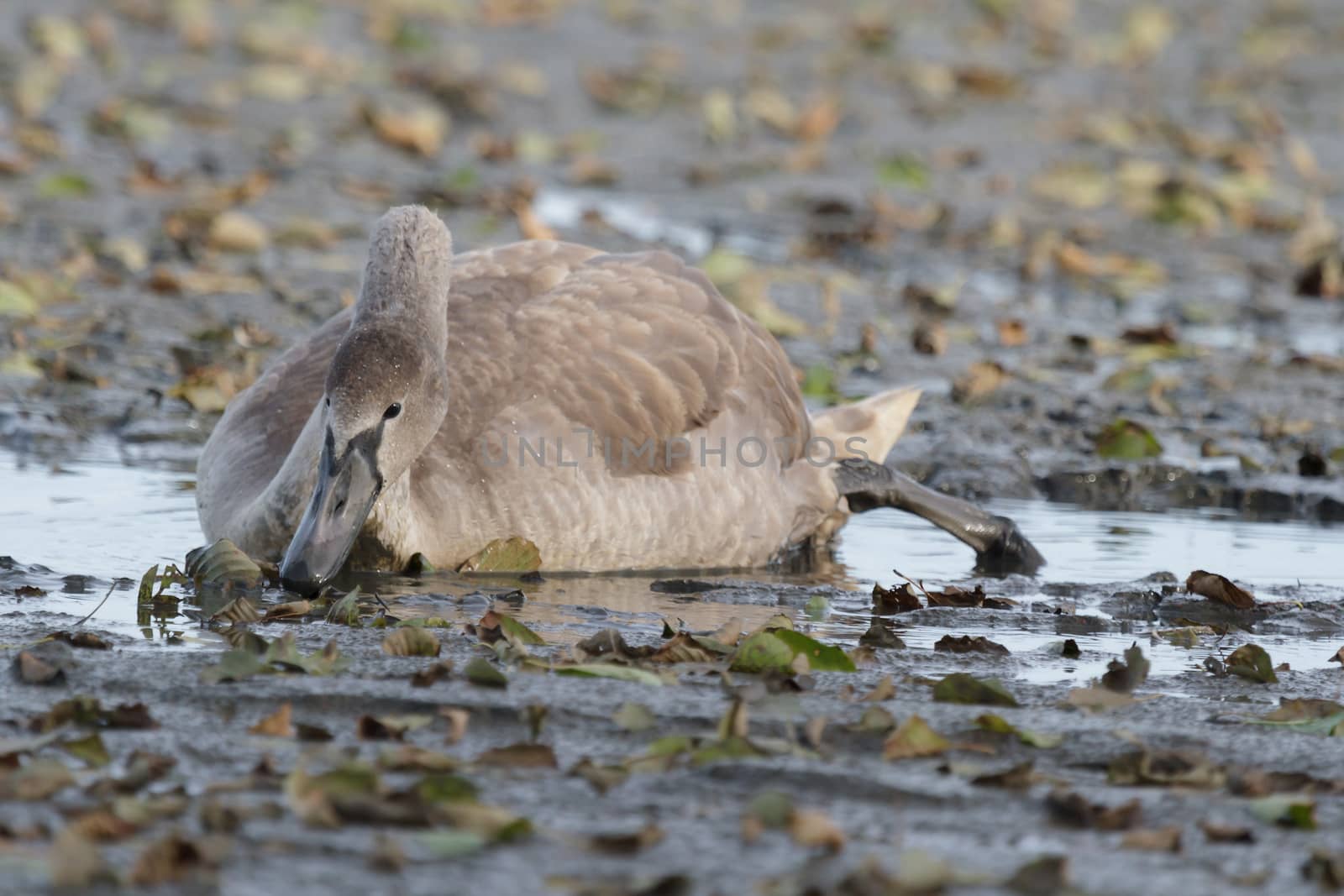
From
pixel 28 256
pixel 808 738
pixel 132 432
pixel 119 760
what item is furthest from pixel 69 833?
pixel 28 256

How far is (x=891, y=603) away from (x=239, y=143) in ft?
33.5

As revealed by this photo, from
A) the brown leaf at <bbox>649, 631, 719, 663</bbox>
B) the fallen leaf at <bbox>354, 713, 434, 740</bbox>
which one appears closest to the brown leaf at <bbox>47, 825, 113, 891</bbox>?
the fallen leaf at <bbox>354, 713, 434, 740</bbox>

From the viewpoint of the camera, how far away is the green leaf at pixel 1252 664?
17.9 ft

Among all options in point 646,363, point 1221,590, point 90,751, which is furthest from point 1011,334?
point 90,751

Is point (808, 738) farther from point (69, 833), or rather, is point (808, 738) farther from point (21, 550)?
point (21, 550)

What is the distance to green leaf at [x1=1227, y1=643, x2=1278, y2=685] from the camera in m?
5.46

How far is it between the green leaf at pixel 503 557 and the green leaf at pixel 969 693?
6.82 ft

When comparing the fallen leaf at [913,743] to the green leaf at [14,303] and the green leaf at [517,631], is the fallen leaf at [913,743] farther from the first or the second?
the green leaf at [14,303]

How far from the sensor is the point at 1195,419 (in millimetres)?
9953

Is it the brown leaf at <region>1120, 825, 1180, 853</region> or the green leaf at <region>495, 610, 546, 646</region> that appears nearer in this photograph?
the brown leaf at <region>1120, 825, 1180, 853</region>

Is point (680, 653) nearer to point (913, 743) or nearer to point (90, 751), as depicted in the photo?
point (913, 743)

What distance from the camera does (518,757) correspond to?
4301 mm

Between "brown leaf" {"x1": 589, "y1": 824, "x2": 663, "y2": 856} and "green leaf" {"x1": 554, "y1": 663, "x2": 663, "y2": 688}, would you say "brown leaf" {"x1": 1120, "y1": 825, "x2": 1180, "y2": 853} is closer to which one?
"brown leaf" {"x1": 589, "y1": 824, "x2": 663, "y2": 856}

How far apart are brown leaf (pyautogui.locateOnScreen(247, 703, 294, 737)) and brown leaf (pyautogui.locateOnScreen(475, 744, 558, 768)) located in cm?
46
